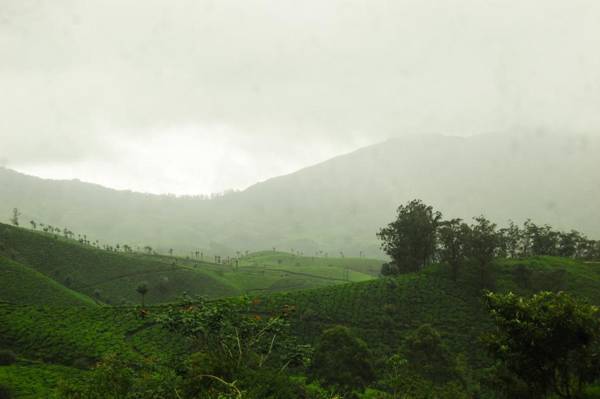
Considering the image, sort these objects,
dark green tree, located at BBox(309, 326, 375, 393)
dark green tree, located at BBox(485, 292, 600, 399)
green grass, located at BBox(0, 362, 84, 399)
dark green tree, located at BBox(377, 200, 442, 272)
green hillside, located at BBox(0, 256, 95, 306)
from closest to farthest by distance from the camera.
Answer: dark green tree, located at BBox(485, 292, 600, 399), green grass, located at BBox(0, 362, 84, 399), dark green tree, located at BBox(309, 326, 375, 393), green hillside, located at BBox(0, 256, 95, 306), dark green tree, located at BBox(377, 200, 442, 272)

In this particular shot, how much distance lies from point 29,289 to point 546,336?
133m

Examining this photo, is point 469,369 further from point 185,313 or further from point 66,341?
point 66,341

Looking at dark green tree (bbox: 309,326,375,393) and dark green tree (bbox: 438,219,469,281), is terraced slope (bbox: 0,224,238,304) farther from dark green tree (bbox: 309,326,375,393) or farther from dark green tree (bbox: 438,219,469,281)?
dark green tree (bbox: 309,326,375,393)

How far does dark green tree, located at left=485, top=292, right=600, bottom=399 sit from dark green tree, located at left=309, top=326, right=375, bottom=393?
28470 mm

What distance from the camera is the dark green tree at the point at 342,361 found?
53688mm

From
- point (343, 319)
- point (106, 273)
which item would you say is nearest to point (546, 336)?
point (343, 319)

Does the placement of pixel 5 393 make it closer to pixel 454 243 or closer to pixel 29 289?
pixel 29 289

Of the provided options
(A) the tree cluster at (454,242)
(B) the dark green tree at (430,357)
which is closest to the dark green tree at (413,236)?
(A) the tree cluster at (454,242)

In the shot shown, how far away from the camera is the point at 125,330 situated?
78.5m

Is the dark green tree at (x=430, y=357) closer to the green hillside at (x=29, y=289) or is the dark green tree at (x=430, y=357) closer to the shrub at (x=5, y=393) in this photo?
the shrub at (x=5, y=393)

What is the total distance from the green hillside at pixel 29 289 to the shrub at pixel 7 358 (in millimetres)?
48302

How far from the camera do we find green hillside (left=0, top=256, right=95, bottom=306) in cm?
10850

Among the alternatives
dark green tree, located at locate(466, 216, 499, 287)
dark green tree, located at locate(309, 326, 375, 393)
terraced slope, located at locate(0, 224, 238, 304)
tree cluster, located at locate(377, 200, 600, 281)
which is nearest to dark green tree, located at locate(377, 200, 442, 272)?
tree cluster, located at locate(377, 200, 600, 281)

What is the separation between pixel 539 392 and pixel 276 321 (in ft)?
73.7
